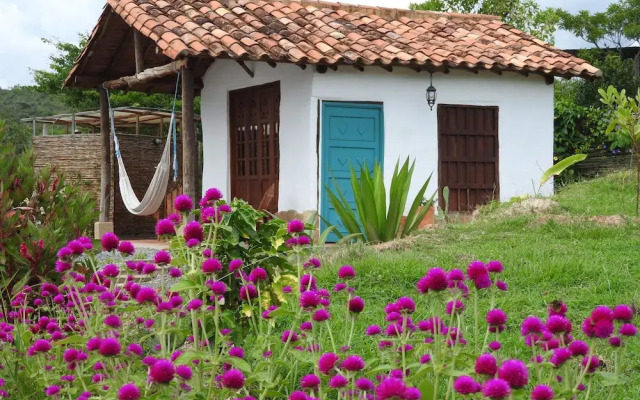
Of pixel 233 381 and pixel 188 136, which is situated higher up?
pixel 188 136

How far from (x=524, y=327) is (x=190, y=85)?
24.2ft

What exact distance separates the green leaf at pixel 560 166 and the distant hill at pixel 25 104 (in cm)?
2152

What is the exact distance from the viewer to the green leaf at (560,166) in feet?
31.4

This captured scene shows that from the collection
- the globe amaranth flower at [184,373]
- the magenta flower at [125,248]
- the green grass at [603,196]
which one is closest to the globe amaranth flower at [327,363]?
the globe amaranth flower at [184,373]

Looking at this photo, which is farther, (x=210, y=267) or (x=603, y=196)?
(x=603, y=196)

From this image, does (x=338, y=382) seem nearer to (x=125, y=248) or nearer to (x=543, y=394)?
(x=543, y=394)

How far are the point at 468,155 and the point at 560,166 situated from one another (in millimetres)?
1181

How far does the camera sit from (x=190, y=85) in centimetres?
890

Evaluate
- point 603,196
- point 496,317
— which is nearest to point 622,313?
point 496,317

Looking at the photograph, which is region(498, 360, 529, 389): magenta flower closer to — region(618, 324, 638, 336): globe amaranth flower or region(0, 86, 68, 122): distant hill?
region(618, 324, 638, 336): globe amaranth flower

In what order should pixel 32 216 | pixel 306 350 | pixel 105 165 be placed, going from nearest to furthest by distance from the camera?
pixel 306 350 < pixel 32 216 < pixel 105 165

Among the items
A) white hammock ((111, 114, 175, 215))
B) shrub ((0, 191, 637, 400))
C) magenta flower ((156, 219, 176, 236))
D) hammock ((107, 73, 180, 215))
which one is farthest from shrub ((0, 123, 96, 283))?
white hammock ((111, 114, 175, 215))

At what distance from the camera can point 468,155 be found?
1026 cm

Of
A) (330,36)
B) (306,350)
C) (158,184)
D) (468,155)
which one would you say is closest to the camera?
(306,350)
